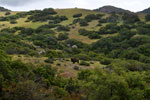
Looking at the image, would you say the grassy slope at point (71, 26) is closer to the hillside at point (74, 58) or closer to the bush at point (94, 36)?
the hillside at point (74, 58)

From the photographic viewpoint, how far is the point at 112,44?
50.1 meters

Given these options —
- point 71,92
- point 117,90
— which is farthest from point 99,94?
point 71,92

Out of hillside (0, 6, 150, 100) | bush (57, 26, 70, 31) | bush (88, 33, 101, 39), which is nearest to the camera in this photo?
hillside (0, 6, 150, 100)

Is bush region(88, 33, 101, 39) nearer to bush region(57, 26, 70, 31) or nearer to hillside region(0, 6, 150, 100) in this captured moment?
hillside region(0, 6, 150, 100)

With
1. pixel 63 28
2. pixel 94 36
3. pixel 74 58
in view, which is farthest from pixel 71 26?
pixel 74 58

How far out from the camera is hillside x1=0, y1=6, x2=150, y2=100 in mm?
11922

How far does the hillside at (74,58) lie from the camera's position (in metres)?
11.9

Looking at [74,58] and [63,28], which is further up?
[63,28]

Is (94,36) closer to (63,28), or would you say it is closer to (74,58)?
(63,28)

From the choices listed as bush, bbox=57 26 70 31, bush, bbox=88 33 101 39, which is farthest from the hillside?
bush, bbox=57 26 70 31

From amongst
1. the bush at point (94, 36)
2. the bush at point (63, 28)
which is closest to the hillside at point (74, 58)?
the bush at point (94, 36)

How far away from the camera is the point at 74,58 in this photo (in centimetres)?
2877

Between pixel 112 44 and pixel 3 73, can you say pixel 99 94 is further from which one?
pixel 112 44

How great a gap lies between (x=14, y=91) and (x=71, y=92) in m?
5.57
